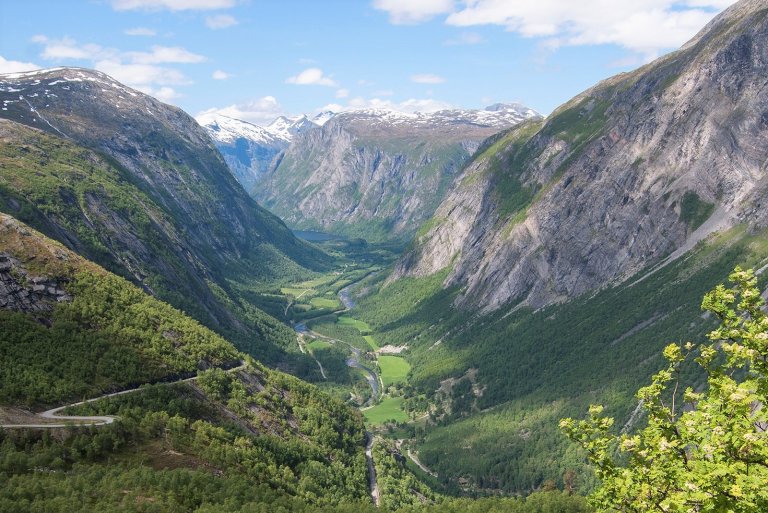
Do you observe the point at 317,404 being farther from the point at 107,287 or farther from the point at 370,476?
the point at 107,287

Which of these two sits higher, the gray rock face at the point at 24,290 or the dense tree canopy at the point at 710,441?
the gray rock face at the point at 24,290

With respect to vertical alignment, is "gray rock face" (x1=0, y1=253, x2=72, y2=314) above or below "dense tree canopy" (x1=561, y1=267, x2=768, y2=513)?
above

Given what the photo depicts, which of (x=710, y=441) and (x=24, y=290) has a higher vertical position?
(x=24, y=290)

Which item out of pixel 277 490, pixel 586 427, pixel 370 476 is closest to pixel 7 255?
pixel 277 490

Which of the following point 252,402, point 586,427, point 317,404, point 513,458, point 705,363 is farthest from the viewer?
point 513,458

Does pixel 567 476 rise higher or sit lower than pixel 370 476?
lower

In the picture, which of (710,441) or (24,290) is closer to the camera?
(710,441)

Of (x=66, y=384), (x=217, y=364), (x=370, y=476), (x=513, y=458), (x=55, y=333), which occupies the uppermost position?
(x=55, y=333)

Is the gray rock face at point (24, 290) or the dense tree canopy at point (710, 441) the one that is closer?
the dense tree canopy at point (710, 441)
